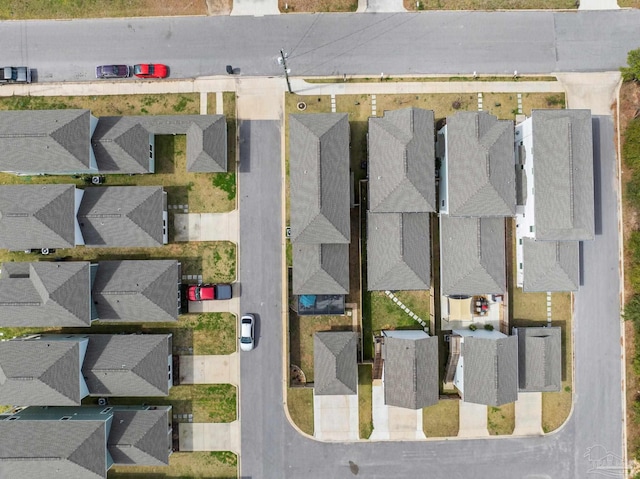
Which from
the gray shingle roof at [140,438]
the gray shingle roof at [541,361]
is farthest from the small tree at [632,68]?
the gray shingle roof at [140,438]

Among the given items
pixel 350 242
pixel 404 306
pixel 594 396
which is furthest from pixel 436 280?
pixel 594 396

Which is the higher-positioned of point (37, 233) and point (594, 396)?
point (37, 233)

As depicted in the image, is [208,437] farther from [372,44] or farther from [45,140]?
[372,44]

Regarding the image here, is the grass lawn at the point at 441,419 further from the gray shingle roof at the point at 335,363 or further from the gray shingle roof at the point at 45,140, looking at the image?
the gray shingle roof at the point at 45,140

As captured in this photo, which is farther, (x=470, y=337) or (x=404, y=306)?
(x=404, y=306)

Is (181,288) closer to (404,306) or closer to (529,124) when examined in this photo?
(404,306)

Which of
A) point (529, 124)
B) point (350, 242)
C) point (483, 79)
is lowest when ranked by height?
point (350, 242)

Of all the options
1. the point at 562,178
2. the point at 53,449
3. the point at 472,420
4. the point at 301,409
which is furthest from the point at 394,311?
the point at 53,449
